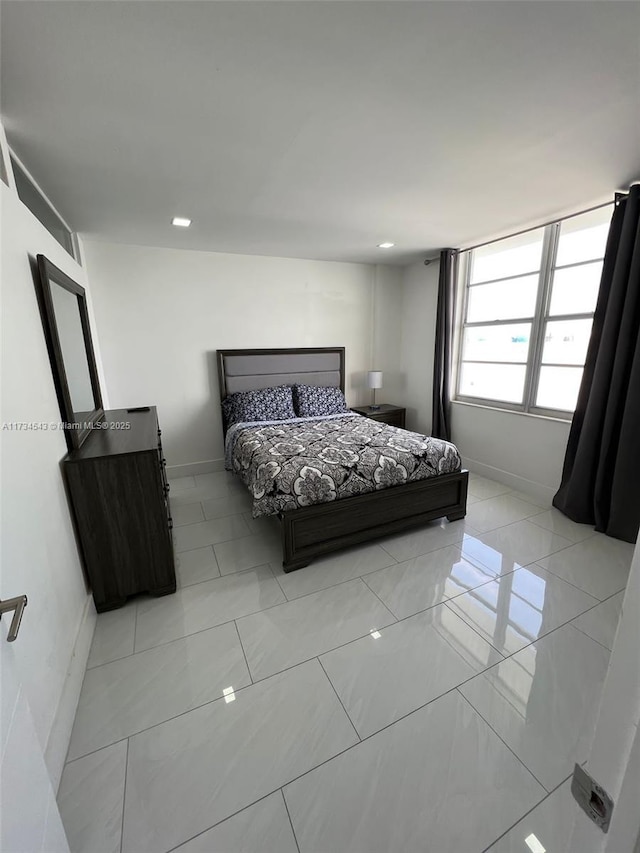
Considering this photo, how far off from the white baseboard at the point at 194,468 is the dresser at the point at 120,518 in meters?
1.94

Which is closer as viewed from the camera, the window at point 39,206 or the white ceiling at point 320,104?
the white ceiling at point 320,104

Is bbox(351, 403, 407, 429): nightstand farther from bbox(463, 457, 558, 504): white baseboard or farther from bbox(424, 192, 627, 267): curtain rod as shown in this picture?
bbox(424, 192, 627, 267): curtain rod

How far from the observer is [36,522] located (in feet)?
4.50

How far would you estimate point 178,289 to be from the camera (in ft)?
12.2

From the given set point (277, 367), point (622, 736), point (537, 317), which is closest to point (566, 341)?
point (537, 317)

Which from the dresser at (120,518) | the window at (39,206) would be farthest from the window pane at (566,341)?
the window at (39,206)

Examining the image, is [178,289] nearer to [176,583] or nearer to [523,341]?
[176,583]

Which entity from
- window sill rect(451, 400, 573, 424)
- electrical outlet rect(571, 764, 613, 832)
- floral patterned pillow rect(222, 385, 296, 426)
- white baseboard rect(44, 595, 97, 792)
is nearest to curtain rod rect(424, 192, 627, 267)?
window sill rect(451, 400, 573, 424)

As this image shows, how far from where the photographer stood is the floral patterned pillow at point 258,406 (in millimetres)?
3812

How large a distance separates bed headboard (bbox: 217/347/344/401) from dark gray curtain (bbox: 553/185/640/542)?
8.61 ft

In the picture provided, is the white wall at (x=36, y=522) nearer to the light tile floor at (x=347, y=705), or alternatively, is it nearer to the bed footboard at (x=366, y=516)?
the light tile floor at (x=347, y=705)

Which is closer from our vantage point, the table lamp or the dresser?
the dresser

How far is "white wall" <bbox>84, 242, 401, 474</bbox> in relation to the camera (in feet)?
11.6

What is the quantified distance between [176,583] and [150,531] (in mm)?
429
